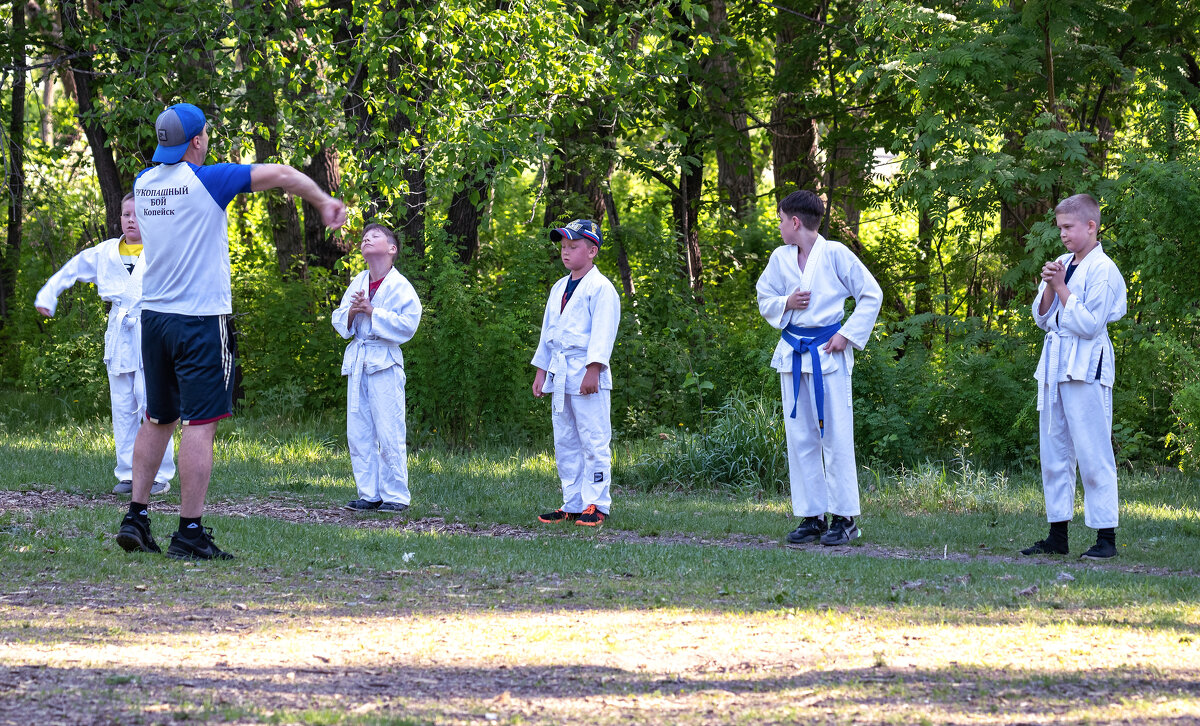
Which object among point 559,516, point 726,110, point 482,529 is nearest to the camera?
point 482,529

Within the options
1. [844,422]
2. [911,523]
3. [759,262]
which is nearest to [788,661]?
[844,422]

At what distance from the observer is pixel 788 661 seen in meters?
4.34

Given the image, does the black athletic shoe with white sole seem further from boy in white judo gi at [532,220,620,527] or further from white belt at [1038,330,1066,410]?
white belt at [1038,330,1066,410]

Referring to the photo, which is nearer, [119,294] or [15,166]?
[119,294]

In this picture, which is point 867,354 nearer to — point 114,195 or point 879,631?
point 879,631

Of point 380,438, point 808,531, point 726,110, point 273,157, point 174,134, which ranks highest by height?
point 726,110

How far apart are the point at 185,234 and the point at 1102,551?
5.46 m

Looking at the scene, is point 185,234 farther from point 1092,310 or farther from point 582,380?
point 1092,310

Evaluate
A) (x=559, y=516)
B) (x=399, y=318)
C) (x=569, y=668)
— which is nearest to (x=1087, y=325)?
(x=559, y=516)

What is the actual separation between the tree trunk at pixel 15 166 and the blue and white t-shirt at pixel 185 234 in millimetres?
9873

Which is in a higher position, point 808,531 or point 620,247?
point 620,247

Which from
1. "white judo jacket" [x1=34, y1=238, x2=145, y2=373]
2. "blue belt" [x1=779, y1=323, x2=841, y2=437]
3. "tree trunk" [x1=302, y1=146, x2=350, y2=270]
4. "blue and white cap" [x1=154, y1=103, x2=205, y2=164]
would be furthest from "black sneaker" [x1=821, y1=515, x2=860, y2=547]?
"tree trunk" [x1=302, y1=146, x2=350, y2=270]

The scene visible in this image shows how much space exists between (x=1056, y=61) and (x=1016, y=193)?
57.7 inches

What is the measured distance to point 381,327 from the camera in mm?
8625
